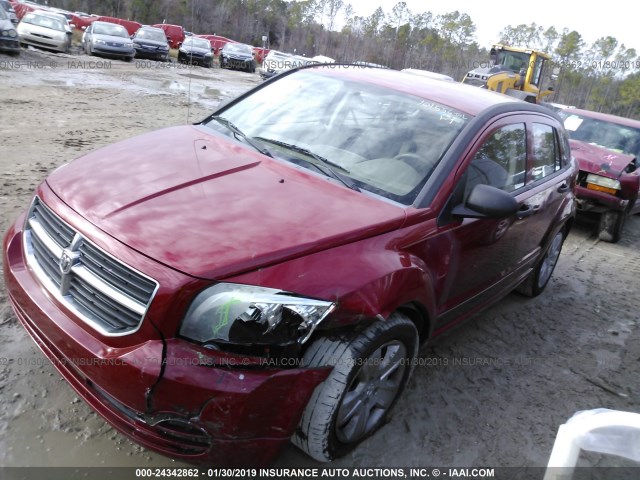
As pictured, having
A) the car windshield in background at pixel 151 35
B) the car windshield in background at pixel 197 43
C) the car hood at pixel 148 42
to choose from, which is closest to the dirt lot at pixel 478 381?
the car hood at pixel 148 42

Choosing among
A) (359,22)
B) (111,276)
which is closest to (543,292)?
(111,276)

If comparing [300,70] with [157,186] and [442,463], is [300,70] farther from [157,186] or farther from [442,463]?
[442,463]

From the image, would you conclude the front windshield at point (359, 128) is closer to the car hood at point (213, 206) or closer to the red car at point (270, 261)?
the red car at point (270, 261)

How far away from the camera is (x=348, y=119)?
10.6 ft

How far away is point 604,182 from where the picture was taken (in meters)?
7.02

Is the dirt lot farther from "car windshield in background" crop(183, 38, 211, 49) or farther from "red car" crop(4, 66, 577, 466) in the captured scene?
"car windshield in background" crop(183, 38, 211, 49)

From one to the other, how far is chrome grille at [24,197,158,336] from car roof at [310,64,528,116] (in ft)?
6.92

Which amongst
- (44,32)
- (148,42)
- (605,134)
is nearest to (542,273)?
(605,134)

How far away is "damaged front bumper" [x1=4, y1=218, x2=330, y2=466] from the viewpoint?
1946mm

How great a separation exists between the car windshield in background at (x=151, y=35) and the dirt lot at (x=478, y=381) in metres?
19.3

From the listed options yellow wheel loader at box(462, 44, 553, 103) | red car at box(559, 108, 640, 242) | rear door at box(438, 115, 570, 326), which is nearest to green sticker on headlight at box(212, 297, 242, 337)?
rear door at box(438, 115, 570, 326)

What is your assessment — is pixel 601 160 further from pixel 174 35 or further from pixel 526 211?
pixel 174 35

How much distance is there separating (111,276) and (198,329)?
0.44 metres

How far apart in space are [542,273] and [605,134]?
4.64 meters
